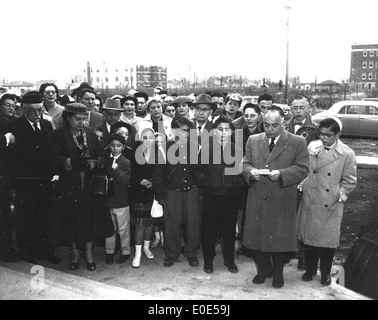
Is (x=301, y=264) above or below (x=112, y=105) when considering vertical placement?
below

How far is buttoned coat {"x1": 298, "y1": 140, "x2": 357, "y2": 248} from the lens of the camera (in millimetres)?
3828

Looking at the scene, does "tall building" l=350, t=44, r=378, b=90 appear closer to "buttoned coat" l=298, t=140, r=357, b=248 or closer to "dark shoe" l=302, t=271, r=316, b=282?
"buttoned coat" l=298, t=140, r=357, b=248

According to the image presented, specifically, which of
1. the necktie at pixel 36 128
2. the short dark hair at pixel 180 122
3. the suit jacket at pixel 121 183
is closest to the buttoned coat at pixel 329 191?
the short dark hair at pixel 180 122

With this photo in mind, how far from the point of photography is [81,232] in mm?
4285

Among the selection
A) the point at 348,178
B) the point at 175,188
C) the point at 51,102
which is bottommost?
the point at 175,188

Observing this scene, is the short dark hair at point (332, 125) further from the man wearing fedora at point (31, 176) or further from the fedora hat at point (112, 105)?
the man wearing fedora at point (31, 176)

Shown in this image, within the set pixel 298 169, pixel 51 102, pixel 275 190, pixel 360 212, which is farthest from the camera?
pixel 360 212

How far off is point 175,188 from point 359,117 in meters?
14.5

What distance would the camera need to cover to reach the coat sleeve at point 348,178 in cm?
379

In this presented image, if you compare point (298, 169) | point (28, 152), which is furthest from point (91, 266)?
point (298, 169)

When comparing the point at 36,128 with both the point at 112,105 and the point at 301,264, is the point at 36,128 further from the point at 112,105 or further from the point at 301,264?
the point at 301,264

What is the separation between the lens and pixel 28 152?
430 cm

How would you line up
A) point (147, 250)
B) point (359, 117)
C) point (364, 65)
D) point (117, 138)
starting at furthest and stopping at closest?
point (364, 65), point (359, 117), point (147, 250), point (117, 138)
